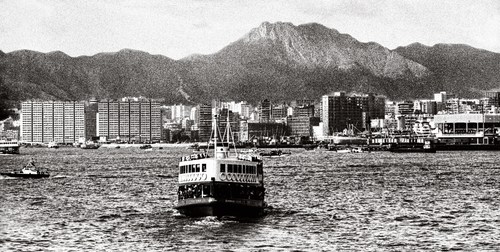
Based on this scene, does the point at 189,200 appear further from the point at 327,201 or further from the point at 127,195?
the point at 127,195

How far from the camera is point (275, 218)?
73.0 metres

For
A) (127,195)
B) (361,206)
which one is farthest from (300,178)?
(361,206)

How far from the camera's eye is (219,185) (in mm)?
67000

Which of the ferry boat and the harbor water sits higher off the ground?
the ferry boat

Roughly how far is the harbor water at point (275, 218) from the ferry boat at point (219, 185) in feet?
2.78

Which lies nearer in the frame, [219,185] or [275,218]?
[219,185]

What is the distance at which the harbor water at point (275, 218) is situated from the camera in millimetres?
Answer: 60344

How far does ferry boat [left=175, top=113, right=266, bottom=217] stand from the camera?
67.0m

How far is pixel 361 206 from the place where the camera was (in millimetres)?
85125

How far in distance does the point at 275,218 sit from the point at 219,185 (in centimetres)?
789

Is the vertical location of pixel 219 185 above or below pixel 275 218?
above

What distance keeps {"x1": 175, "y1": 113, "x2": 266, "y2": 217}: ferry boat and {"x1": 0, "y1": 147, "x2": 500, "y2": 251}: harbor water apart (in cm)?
85

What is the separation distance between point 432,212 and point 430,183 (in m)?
37.8

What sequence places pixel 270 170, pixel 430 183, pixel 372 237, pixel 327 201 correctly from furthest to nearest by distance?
pixel 270 170 < pixel 430 183 < pixel 327 201 < pixel 372 237
